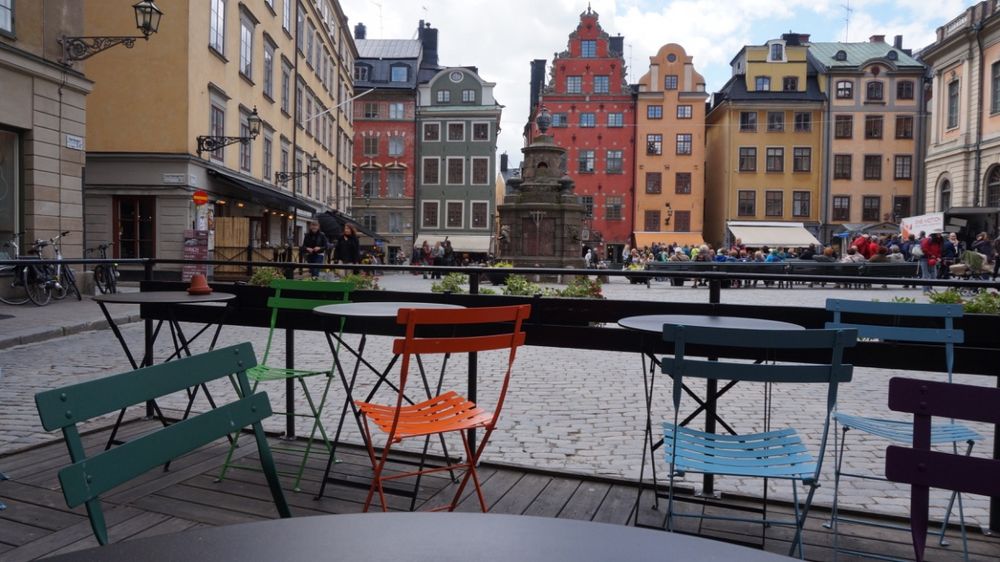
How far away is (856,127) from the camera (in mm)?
51062

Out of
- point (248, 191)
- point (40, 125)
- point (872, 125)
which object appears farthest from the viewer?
point (872, 125)

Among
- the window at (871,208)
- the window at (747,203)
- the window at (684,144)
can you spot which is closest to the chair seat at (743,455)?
the window at (747,203)

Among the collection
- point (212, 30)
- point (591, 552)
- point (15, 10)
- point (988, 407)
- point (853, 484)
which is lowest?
point (853, 484)

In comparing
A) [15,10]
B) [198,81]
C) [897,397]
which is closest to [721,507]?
[897,397]

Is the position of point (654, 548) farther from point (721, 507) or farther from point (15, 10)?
point (15, 10)

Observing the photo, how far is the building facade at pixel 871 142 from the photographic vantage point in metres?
51.0

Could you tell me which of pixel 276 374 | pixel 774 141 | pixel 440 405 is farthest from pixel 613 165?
pixel 440 405

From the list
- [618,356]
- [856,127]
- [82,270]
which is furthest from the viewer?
[856,127]

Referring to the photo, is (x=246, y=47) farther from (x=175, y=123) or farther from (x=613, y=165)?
(x=613, y=165)

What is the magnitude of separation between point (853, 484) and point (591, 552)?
3990mm

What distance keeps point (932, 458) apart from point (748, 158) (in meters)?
52.5

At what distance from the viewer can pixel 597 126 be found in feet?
171

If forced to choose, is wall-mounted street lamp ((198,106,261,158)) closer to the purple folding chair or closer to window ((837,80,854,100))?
the purple folding chair

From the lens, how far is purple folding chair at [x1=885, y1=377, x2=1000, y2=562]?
1.86 m
